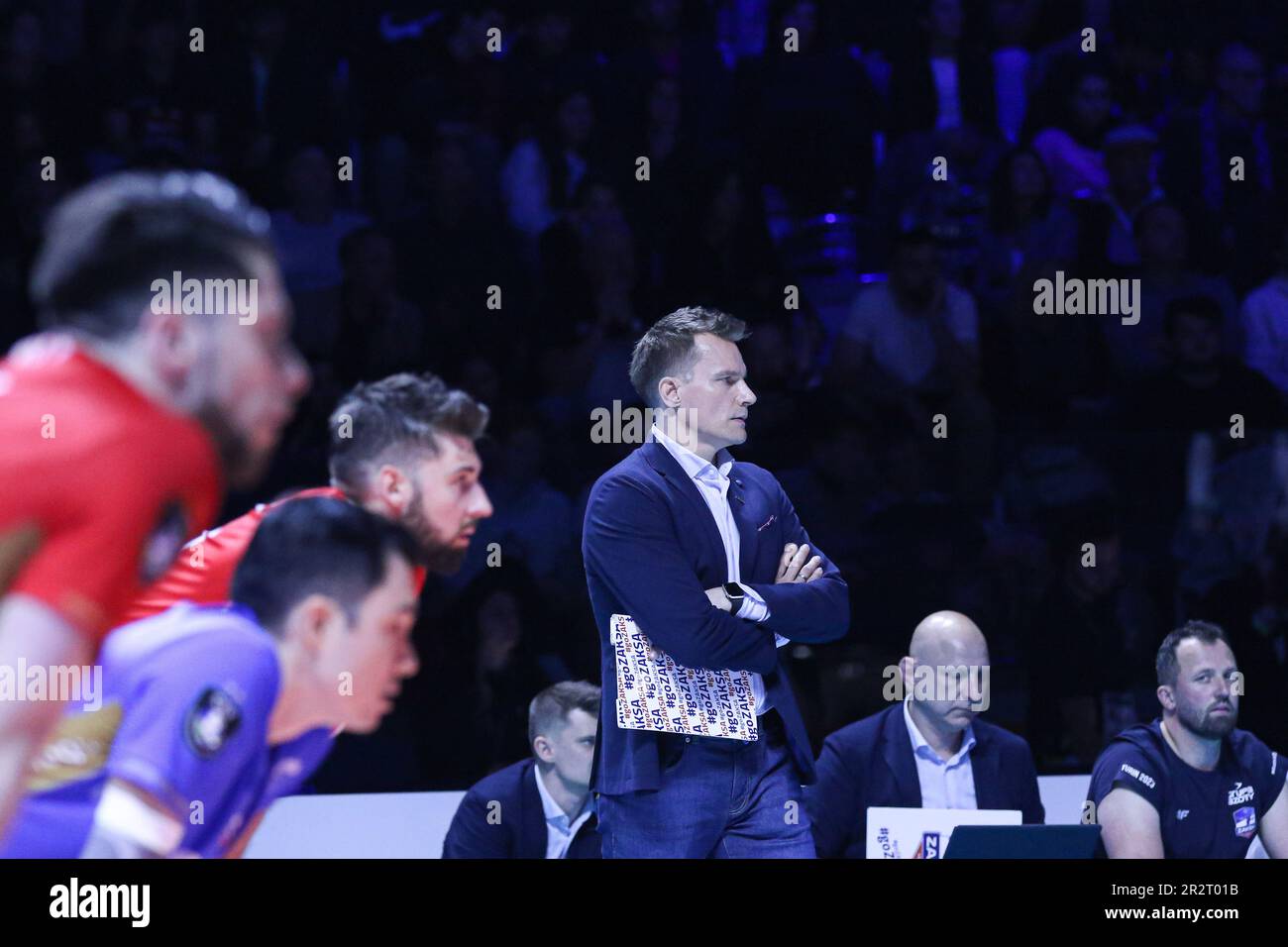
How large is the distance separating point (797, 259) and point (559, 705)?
84.8 inches

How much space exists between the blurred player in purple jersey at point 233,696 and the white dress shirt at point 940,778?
87.3 inches

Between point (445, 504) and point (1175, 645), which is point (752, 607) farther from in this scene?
point (1175, 645)

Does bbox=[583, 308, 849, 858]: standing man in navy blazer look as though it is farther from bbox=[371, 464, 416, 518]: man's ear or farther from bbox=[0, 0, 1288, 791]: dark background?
bbox=[0, 0, 1288, 791]: dark background

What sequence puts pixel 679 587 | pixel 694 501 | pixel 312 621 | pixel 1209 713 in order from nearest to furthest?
pixel 312 621 → pixel 679 587 → pixel 694 501 → pixel 1209 713

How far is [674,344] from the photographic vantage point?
3.88 meters

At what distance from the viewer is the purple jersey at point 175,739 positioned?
227 cm

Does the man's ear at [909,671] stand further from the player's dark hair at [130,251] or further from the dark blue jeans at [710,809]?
the player's dark hair at [130,251]

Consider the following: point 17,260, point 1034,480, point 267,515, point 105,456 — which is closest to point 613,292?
point 1034,480

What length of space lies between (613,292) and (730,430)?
2126mm

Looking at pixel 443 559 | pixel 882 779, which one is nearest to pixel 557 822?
pixel 882 779

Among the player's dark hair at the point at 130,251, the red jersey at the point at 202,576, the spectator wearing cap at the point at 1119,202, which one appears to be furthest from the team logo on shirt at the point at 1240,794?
the player's dark hair at the point at 130,251

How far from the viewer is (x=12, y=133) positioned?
19.0 feet

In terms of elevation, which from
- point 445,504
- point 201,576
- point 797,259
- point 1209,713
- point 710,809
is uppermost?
point 797,259
